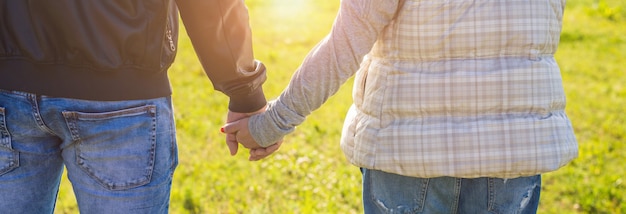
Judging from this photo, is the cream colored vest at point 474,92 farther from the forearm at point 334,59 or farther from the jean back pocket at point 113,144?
the jean back pocket at point 113,144

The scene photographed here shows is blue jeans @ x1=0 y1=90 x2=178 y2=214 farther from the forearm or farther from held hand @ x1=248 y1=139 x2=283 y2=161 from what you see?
held hand @ x1=248 y1=139 x2=283 y2=161

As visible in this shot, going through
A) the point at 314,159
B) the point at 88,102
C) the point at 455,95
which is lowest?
the point at 314,159

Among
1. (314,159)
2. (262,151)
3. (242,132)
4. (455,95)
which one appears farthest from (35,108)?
(314,159)

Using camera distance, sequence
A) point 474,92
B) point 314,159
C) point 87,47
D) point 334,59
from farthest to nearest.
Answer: point 314,159, point 334,59, point 474,92, point 87,47

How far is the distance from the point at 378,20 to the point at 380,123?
0.31 meters

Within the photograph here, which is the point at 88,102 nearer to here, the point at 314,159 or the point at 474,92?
the point at 474,92

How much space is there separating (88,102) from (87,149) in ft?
0.42

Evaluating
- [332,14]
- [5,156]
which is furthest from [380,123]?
[332,14]

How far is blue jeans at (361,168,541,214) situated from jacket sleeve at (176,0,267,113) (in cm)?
57

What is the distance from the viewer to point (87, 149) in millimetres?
1890

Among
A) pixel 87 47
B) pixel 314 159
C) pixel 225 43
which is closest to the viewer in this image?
pixel 87 47

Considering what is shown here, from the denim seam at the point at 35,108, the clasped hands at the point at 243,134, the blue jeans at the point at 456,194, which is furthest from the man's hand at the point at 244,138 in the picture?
the denim seam at the point at 35,108

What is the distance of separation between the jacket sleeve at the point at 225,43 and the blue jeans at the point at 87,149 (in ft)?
1.08

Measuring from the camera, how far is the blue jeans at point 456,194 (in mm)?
2124
